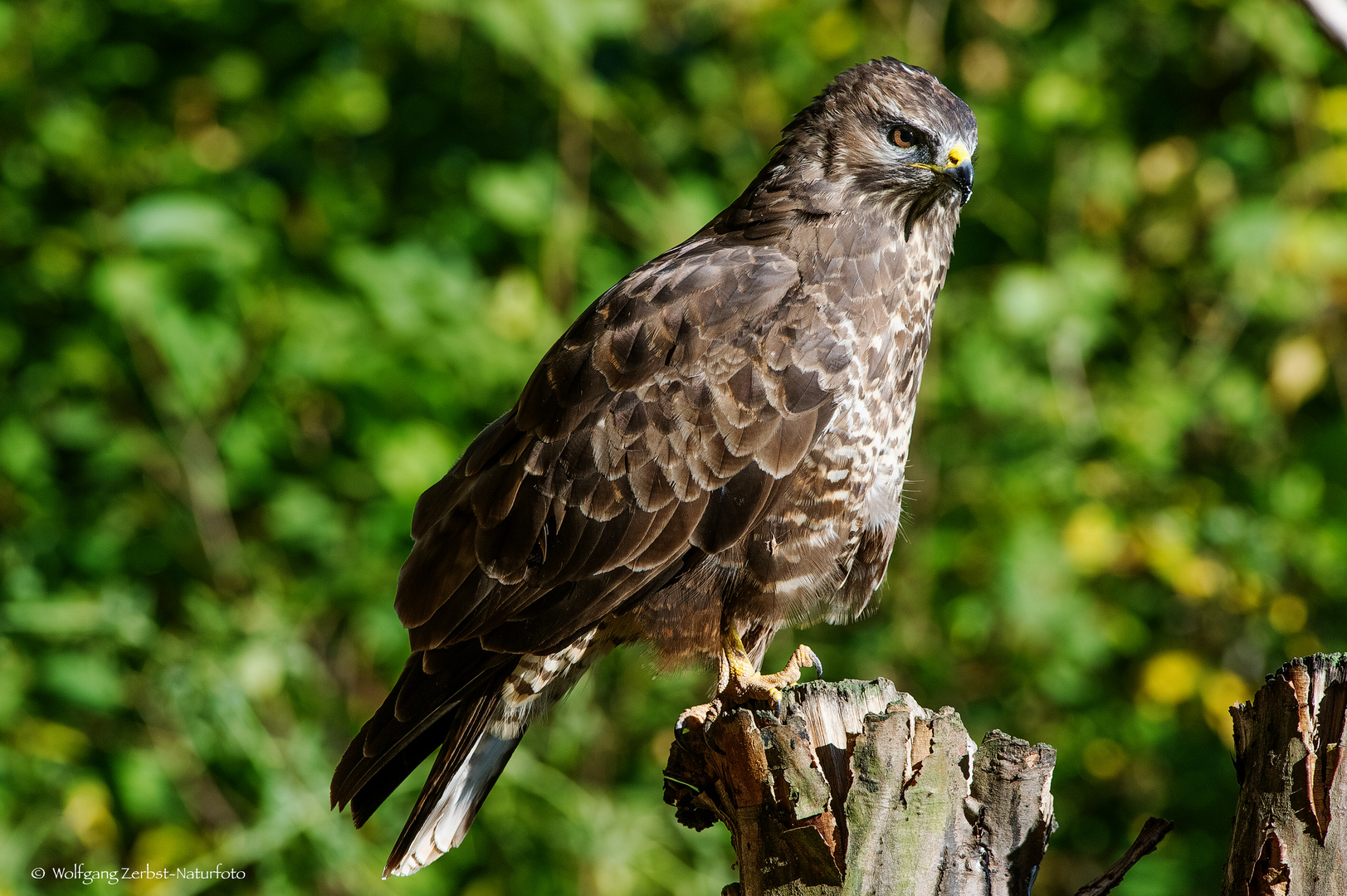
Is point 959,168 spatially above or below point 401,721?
above

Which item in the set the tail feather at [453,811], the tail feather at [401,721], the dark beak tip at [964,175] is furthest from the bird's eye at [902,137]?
the tail feather at [453,811]

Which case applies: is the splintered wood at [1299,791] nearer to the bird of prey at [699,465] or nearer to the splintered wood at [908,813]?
the splintered wood at [908,813]

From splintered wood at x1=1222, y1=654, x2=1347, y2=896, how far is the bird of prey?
3.16ft

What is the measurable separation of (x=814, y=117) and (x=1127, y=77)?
1.95m

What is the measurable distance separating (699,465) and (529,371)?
1365mm

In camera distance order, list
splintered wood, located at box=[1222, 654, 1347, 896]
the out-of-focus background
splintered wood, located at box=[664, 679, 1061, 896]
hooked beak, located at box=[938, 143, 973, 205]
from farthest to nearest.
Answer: the out-of-focus background < hooked beak, located at box=[938, 143, 973, 205] < splintered wood, located at box=[664, 679, 1061, 896] < splintered wood, located at box=[1222, 654, 1347, 896]

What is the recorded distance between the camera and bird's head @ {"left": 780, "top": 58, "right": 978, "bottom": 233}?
2.60 metres

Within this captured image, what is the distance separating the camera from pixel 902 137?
264cm

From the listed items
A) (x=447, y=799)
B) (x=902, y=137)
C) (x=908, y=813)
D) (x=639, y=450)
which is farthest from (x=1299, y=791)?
(x=447, y=799)

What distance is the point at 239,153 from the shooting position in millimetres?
4133

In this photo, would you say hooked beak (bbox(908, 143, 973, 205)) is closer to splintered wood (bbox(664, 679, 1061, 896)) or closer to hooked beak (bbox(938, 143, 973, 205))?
hooked beak (bbox(938, 143, 973, 205))

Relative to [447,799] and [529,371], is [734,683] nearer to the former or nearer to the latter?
[447,799]

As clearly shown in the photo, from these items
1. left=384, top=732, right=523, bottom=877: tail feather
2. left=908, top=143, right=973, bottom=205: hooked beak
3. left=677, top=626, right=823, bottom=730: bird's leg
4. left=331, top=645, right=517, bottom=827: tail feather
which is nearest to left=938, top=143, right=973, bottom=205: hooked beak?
left=908, top=143, right=973, bottom=205: hooked beak

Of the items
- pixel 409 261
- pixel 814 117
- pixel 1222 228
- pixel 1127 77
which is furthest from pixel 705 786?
pixel 1127 77
